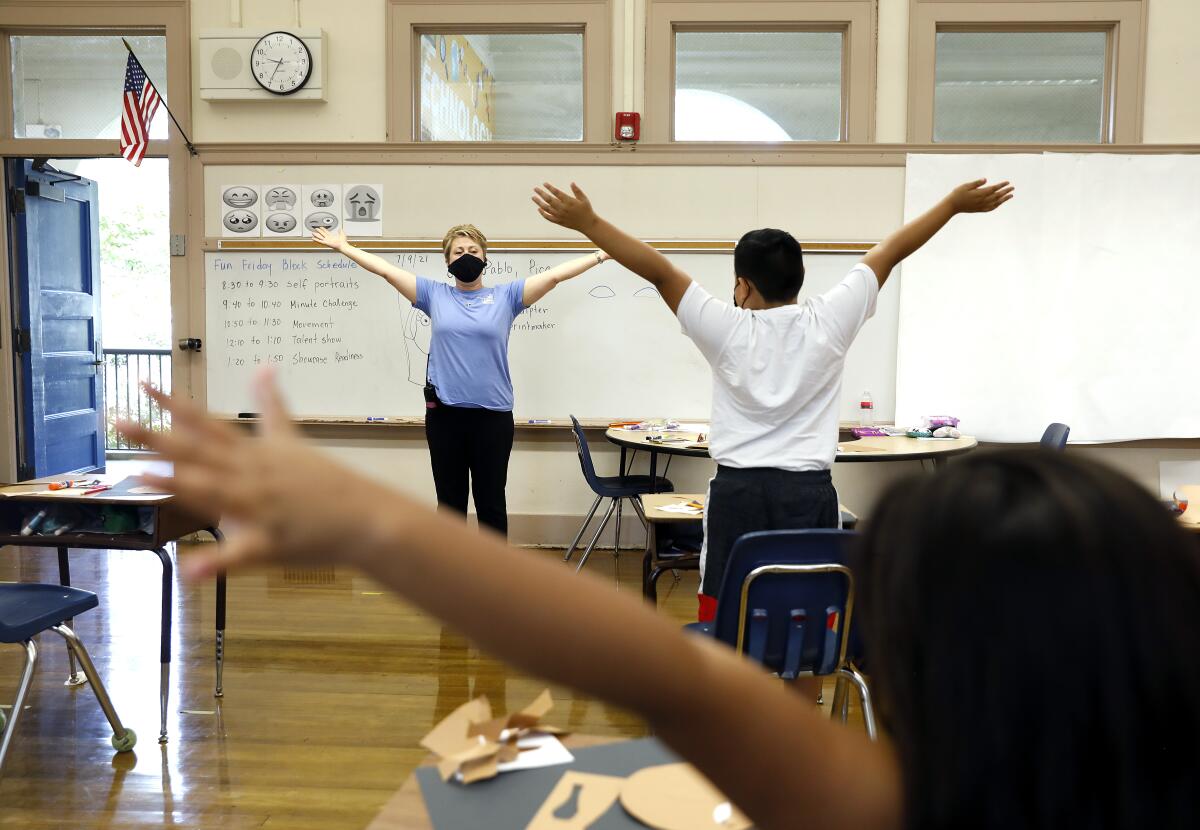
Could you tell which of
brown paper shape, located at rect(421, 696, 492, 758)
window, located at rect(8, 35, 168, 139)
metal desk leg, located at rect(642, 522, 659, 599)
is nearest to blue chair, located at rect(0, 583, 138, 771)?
metal desk leg, located at rect(642, 522, 659, 599)

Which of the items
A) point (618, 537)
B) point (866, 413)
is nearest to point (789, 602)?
point (618, 537)

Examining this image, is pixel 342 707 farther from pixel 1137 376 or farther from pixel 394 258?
pixel 1137 376

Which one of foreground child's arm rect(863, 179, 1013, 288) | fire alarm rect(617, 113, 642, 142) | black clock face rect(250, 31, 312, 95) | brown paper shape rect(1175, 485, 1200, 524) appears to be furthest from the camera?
black clock face rect(250, 31, 312, 95)

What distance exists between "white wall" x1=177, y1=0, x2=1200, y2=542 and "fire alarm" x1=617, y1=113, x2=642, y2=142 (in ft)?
0.46

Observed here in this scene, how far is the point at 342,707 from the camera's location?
123 inches

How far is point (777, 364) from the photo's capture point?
6.88 ft

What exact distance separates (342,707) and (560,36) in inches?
160

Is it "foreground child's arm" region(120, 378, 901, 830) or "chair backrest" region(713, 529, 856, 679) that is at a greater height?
"foreground child's arm" region(120, 378, 901, 830)

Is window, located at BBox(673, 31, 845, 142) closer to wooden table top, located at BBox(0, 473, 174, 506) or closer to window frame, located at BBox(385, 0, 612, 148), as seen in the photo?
window frame, located at BBox(385, 0, 612, 148)

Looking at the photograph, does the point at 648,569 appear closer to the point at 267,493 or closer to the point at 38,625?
the point at 38,625

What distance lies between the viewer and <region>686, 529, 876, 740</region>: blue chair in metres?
2.05

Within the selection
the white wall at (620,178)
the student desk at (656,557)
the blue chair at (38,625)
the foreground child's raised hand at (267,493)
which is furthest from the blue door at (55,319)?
the foreground child's raised hand at (267,493)

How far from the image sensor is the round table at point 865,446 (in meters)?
4.25

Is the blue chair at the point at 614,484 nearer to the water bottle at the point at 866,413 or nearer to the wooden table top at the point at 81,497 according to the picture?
the water bottle at the point at 866,413
